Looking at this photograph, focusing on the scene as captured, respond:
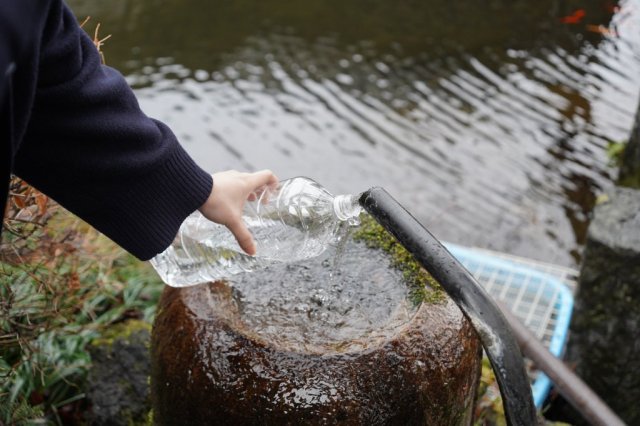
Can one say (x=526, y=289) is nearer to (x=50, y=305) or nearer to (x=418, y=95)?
(x=50, y=305)

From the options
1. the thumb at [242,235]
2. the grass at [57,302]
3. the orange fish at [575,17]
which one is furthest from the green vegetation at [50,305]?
the orange fish at [575,17]

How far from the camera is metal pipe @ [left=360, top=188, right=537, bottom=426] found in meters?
1.66

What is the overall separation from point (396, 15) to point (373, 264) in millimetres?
8216

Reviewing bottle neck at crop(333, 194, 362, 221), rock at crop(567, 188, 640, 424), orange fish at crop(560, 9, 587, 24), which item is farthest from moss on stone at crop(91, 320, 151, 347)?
orange fish at crop(560, 9, 587, 24)

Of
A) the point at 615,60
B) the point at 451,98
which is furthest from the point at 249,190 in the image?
the point at 615,60

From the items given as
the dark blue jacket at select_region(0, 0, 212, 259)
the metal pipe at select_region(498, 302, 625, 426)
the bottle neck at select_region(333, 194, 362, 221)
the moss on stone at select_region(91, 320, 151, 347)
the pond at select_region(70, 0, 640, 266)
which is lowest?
the pond at select_region(70, 0, 640, 266)

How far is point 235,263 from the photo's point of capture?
2.32m

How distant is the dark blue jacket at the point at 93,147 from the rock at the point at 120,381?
5.13ft

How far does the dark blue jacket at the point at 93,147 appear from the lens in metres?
1.52

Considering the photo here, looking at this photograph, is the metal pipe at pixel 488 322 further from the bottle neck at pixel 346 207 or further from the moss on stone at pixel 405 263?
the moss on stone at pixel 405 263

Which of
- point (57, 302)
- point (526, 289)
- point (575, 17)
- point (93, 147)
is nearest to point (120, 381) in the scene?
point (57, 302)

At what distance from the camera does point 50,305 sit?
3018 millimetres

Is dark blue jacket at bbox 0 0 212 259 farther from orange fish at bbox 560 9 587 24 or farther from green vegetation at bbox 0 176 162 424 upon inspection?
orange fish at bbox 560 9 587 24

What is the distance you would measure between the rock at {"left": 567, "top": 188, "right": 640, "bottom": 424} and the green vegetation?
2305 mm
